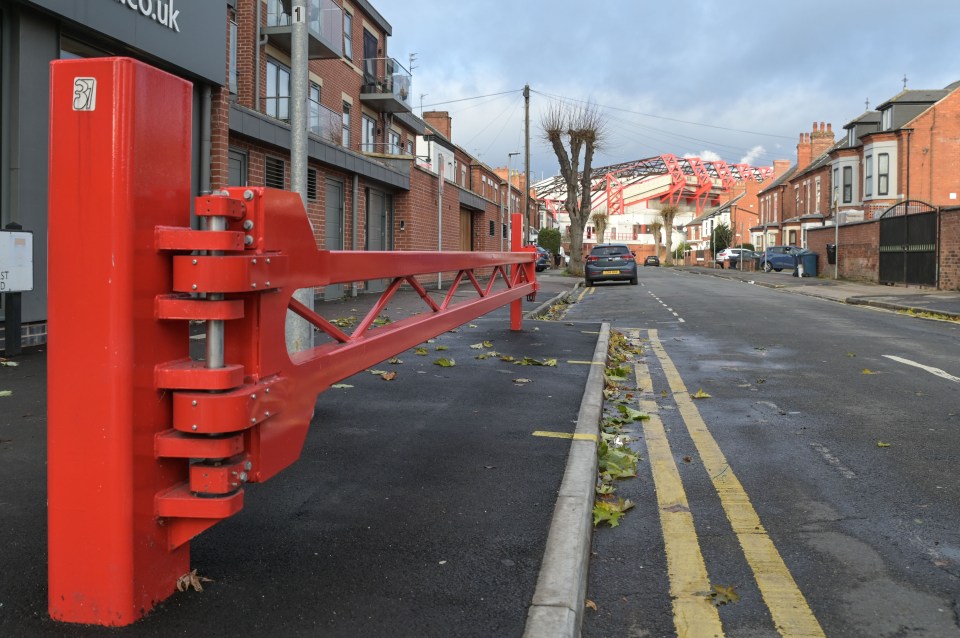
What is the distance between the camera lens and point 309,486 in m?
3.90

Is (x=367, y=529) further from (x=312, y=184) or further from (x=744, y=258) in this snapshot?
(x=744, y=258)

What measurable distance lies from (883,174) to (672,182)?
10497cm

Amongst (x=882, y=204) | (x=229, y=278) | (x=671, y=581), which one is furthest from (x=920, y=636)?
(x=882, y=204)

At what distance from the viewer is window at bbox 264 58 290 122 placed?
19.7 metres

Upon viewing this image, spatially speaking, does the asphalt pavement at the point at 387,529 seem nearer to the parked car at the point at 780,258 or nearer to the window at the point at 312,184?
the window at the point at 312,184

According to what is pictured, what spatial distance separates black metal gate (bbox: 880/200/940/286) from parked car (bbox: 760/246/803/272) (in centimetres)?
1858

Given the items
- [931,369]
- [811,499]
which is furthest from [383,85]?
[811,499]

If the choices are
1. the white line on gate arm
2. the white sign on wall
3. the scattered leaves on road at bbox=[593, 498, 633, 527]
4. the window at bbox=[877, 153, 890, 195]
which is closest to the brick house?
the white sign on wall

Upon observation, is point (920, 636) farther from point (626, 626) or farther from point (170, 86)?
point (170, 86)

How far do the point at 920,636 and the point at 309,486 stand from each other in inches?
109

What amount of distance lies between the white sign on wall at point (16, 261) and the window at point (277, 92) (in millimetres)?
12533

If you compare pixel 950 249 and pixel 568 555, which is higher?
pixel 950 249

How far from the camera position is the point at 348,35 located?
25.9 metres

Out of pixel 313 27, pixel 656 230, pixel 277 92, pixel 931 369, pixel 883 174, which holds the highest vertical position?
pixel 656 230
